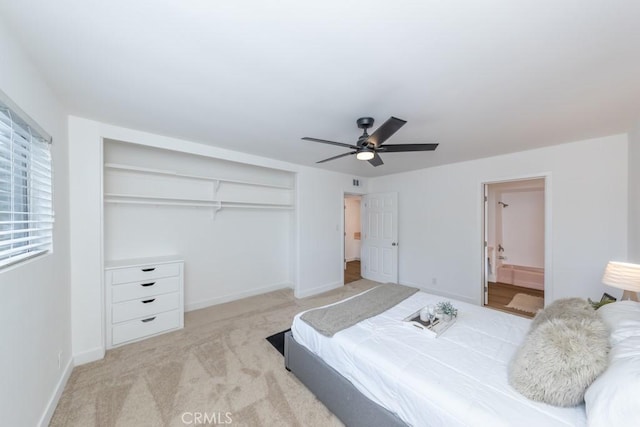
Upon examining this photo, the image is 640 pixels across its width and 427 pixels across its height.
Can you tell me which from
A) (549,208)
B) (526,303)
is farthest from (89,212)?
(526,303)

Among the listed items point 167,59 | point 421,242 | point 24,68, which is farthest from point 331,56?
point 421,242

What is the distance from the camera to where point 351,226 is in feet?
25.8

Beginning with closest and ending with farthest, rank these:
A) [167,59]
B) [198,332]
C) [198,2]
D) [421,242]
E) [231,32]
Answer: [198,2] → [231,32] → [167,59] → [198,332] → [421,242]

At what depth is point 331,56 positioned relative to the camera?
4.80 ft

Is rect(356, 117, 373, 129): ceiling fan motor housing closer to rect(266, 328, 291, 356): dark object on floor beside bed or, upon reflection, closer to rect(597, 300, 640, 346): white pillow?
rect(597, 300, 640, 346): white pillow

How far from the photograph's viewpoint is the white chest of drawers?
261cm

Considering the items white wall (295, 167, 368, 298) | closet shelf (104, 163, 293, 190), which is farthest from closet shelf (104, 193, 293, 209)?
white wall (295, 167, 368, 298)

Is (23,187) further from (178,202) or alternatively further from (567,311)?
(567,311)

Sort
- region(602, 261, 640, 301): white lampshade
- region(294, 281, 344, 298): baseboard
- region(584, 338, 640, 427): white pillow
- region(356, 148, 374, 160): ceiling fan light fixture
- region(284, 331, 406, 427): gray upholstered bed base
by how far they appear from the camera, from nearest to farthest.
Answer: region(584, 338, 640, 427): white pillow < region(284, 331, 406, 427): gray upholstered bed base < region(602, 261, 640, 301): white lampshade < region(356, 148, 374, 160): ceiling fan light fixture < region(294, 281, 344, 298): baseboard

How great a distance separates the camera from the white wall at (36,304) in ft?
4.20

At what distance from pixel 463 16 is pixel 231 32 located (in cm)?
117

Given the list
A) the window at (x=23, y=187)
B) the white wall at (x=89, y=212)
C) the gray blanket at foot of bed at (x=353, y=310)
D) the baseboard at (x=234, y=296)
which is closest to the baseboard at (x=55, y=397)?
the white wall at (x=89, y=212)

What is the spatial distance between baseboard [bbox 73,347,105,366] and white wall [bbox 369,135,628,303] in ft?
15.0

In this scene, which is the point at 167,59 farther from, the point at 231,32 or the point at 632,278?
the point at 632,278
